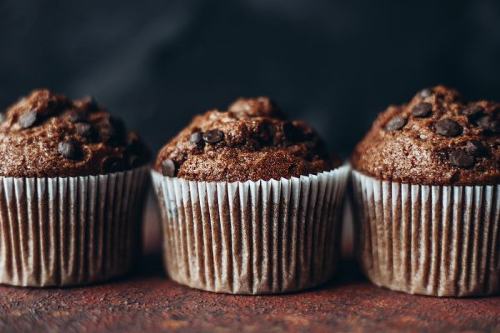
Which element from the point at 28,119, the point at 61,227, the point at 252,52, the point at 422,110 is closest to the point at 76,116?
the point at 28,119

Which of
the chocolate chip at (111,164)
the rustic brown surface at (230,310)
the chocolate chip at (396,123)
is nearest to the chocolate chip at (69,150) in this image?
the chocolate chip at (111,164)

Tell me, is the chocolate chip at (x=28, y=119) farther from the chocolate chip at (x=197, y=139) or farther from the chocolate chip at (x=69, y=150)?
the chocolate chip at (x=197, y=139)

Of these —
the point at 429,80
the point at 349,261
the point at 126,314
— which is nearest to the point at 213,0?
the point at 429,80

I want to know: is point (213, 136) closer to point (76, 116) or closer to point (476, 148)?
point (76, 116)

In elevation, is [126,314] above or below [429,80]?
below

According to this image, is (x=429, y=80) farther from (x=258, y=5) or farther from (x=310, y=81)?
(x=258, y=5)

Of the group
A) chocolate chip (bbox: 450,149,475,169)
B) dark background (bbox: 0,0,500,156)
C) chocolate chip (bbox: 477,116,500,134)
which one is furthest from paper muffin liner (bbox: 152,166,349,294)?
dark background (bbox: 0,0,500,156)

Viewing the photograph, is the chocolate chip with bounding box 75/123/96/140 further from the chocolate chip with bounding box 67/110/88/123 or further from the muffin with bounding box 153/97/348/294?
the muffin with bounding box 153/97/348/294
